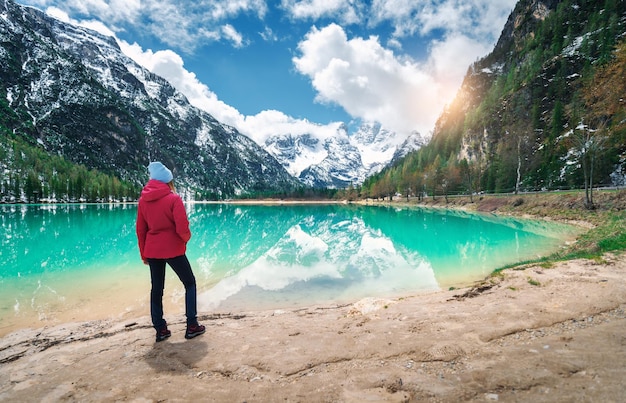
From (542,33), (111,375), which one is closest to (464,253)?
(111,375)

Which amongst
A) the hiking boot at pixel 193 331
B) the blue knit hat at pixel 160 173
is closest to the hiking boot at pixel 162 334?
the hiking boot at pixel 193 331

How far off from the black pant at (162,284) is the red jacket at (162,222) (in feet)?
0.71

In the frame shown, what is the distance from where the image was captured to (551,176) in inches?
2442

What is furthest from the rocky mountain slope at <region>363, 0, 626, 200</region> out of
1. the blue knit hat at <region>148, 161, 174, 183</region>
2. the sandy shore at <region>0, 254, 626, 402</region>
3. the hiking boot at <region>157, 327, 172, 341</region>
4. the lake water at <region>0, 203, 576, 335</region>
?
the hiking boot at <region>157, 327, 172, 341</region>

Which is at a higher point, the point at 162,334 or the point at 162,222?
the point at 162,222

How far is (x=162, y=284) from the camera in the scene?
6652mm

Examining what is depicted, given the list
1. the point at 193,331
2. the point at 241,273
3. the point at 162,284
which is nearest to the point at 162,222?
the point at 162,284

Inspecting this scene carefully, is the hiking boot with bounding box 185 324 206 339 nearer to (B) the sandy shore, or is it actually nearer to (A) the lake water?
(B) the sandy shore

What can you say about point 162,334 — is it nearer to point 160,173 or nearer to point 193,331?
point 193,331

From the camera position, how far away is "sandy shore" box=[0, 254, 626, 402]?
4023mm

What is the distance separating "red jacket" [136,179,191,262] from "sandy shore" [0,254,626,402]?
1997 millimetres

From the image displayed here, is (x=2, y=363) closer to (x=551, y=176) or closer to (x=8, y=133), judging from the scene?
(x=551, y=176)

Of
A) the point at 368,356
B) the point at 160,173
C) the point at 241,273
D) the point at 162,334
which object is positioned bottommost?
the point at 241,273

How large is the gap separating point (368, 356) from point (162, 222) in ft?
15.7
